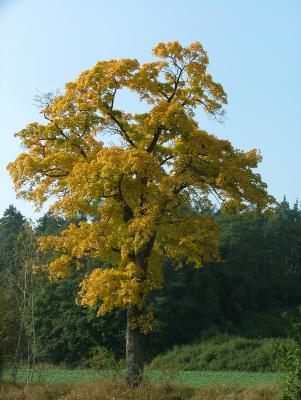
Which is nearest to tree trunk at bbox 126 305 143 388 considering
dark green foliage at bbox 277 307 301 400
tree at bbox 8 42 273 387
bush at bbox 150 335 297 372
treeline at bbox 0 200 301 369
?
tree at bbox 8 42 273 387

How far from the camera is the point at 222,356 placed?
4853 cm

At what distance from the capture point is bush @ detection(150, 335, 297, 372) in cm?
4603

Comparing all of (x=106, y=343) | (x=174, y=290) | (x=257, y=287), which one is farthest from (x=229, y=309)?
(x=106, y=343)

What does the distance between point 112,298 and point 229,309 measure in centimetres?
4863

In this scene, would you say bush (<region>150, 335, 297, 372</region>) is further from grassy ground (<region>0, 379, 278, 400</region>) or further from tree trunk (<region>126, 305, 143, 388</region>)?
grassy ground (<region>0, 379, 278, 400</region>)

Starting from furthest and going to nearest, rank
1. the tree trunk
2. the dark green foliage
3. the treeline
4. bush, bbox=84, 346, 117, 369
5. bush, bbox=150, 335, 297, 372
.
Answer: the treeline, bush, bbox=150, 335, 297, 372, the tree trunk, bush, bbox=84, 346, 117, 369, the dark green foliage

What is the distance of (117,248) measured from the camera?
19547mm

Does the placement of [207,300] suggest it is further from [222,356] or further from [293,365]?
[293,365]

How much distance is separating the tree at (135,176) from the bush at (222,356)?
2777 centimetres

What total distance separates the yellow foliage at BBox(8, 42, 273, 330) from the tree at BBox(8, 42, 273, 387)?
0.11 feet

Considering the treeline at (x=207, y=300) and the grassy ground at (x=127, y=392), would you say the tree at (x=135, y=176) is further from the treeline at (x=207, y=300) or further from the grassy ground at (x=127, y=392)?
the treeline at (x=207, y=300)

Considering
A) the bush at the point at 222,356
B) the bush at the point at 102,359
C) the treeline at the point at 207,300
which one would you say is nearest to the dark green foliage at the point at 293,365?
the bush at the point at 102,359

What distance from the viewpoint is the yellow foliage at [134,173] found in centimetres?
1756

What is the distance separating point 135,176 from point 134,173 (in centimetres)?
31
